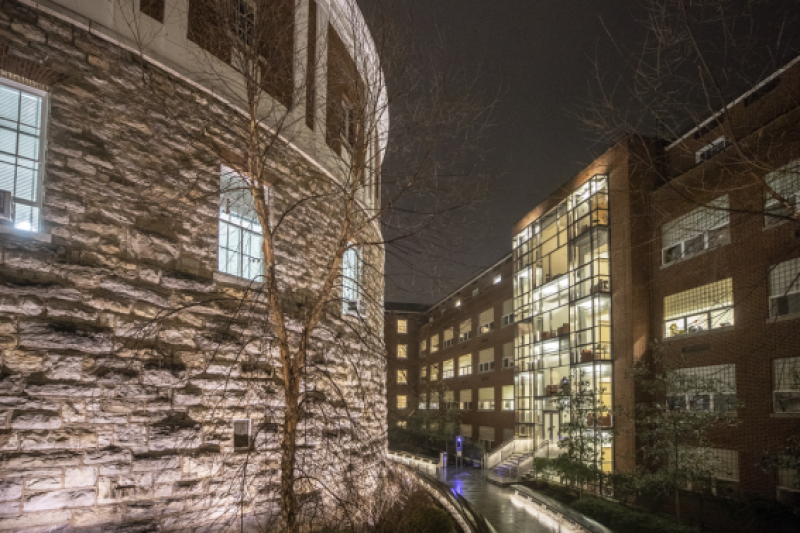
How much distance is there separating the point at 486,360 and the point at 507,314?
4830mm

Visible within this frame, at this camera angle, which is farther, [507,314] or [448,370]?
[448,370]

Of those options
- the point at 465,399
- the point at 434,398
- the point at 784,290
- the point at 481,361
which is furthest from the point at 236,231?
the point at 434,398

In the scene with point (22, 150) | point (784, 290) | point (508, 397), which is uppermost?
point (22, 150)

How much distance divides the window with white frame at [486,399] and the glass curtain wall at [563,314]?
6.81m

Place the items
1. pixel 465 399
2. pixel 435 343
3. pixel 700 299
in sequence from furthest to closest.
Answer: pixel 435 343
pixel 465 399
pixel 700 299

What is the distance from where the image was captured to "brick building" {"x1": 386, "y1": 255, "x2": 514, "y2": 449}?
132 ft

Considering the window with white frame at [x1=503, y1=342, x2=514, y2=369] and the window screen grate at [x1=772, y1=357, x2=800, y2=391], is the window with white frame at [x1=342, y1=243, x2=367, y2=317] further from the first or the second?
the window with white frame at [x1=503, y1=342, x2=514, y2=369]

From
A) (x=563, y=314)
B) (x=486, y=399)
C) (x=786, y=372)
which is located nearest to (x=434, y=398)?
(x=486, y=399)

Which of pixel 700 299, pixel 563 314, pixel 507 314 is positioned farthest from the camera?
pixel 507 314

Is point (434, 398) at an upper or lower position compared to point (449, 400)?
upper

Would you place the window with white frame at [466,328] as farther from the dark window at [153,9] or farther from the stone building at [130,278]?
the dark window at [153,9]

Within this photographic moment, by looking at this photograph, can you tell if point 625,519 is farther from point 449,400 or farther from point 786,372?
point 449,400

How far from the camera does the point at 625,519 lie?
645 inches

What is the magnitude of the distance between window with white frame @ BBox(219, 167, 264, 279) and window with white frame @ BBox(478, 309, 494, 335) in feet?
116
